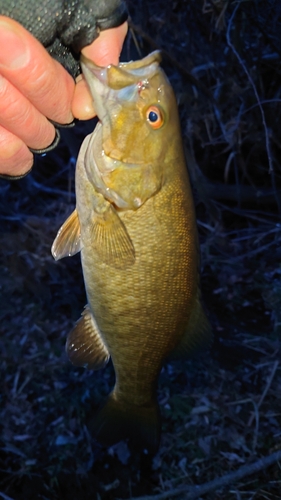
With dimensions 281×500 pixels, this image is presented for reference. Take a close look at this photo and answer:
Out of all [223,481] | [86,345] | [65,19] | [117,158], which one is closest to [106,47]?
[65,19]

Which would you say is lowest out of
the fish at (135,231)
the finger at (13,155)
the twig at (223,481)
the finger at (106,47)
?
the twig at (223,481)

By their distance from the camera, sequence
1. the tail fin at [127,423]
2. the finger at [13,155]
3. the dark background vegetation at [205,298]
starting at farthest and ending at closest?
1. the dark background vegetation at [205,298]
2. the tail fin at [127,423]
3. the finger at [13,155]

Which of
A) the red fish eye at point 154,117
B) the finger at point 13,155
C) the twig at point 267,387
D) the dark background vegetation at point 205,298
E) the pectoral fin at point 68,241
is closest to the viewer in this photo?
the finger at point 13,155

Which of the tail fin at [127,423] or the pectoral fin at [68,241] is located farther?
the tail fin at [127,423]

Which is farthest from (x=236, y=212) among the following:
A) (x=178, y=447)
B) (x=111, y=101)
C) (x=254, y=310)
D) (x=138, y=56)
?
(x=111, y=101)

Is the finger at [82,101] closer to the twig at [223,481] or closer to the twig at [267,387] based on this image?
the twig at [223,481]

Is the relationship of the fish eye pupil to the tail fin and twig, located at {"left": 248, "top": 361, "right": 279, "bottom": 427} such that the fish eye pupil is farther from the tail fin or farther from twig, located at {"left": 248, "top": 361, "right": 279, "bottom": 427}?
twig, located at {"left": 248, "top": 361, "right": 279, "bottom": 427}

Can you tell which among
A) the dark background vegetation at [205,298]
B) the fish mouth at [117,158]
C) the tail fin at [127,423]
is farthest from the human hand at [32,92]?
the dark background vegetation at [205,298]

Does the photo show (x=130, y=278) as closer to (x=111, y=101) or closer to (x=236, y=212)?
(x=111, y=101)
